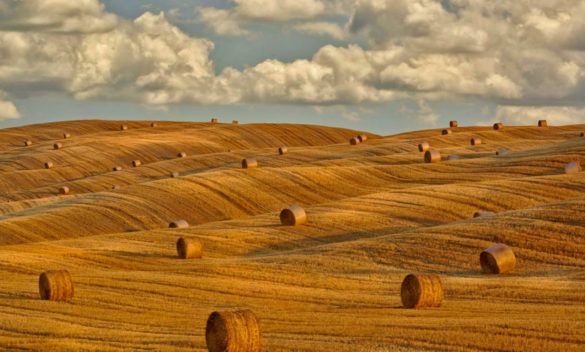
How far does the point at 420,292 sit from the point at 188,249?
12.2 metres

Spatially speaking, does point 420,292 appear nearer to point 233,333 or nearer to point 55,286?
point 233,333

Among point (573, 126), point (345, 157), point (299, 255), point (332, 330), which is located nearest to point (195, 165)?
point (345, 157)

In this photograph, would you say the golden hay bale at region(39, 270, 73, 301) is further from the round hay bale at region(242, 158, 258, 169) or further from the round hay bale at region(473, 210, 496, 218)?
the round hay bale at region(242, 158, 258, 169)

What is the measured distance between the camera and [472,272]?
29.1 metres

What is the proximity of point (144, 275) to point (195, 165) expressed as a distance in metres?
48.3

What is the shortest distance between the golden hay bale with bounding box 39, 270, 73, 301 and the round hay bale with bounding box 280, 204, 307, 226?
1605 cm

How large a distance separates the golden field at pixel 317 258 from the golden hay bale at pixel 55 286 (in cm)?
24

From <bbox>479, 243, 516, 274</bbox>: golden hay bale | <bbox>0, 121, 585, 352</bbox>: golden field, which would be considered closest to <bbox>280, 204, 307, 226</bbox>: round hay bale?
<bbox>0, 121, 585, 352</bbox>: golden field

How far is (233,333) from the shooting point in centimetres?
1608

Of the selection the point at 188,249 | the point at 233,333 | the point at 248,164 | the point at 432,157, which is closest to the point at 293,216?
the point at 188,249

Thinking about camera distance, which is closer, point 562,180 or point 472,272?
point 472,272

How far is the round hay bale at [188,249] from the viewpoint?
3291 centimetres

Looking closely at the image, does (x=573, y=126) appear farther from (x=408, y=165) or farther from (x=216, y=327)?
(x=216, y=327)

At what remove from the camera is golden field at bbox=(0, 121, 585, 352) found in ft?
61.8
